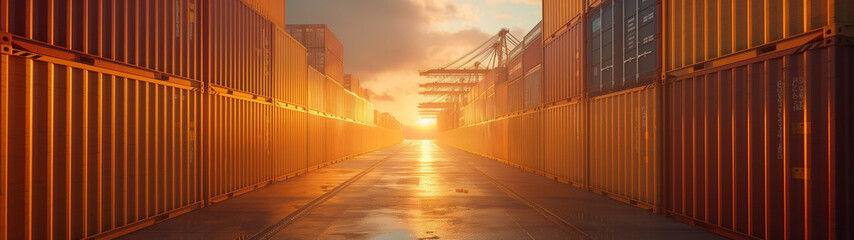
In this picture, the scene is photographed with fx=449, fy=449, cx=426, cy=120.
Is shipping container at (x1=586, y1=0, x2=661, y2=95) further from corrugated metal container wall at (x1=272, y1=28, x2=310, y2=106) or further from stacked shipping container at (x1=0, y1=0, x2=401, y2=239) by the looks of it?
corrugated metal container wall at (x1=272, y1=28, x2=310, y2=106)

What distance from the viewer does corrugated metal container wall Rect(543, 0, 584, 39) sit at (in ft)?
49.7

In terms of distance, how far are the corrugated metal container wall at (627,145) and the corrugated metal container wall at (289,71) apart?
11.2 meters

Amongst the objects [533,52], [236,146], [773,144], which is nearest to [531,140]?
[533,52]

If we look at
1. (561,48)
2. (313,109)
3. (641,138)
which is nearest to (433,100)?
(313,109)

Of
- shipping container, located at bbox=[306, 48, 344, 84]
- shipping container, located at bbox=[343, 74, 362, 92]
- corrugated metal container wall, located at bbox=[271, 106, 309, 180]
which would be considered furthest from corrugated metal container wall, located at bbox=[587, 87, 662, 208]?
shipping container, located at bbox=[343, 74, 362, 92]

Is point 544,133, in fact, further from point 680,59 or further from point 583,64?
point 680,59

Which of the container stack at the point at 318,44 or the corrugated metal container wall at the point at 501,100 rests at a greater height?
the container stack at the point at 318,44

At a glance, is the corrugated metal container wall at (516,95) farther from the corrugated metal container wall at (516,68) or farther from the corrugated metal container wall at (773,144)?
the corrugated metal container wall at (773,144)

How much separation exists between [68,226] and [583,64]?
13.3 metres

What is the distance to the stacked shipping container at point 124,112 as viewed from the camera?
248 inches

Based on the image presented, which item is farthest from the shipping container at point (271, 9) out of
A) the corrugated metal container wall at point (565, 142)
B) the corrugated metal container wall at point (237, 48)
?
the corrugated metal container wall at point (565, 142)

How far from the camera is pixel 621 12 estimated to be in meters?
12.4

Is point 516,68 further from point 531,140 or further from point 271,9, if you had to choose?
point 271,9

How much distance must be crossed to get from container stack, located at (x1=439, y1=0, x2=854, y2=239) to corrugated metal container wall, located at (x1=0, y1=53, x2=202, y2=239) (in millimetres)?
10848
